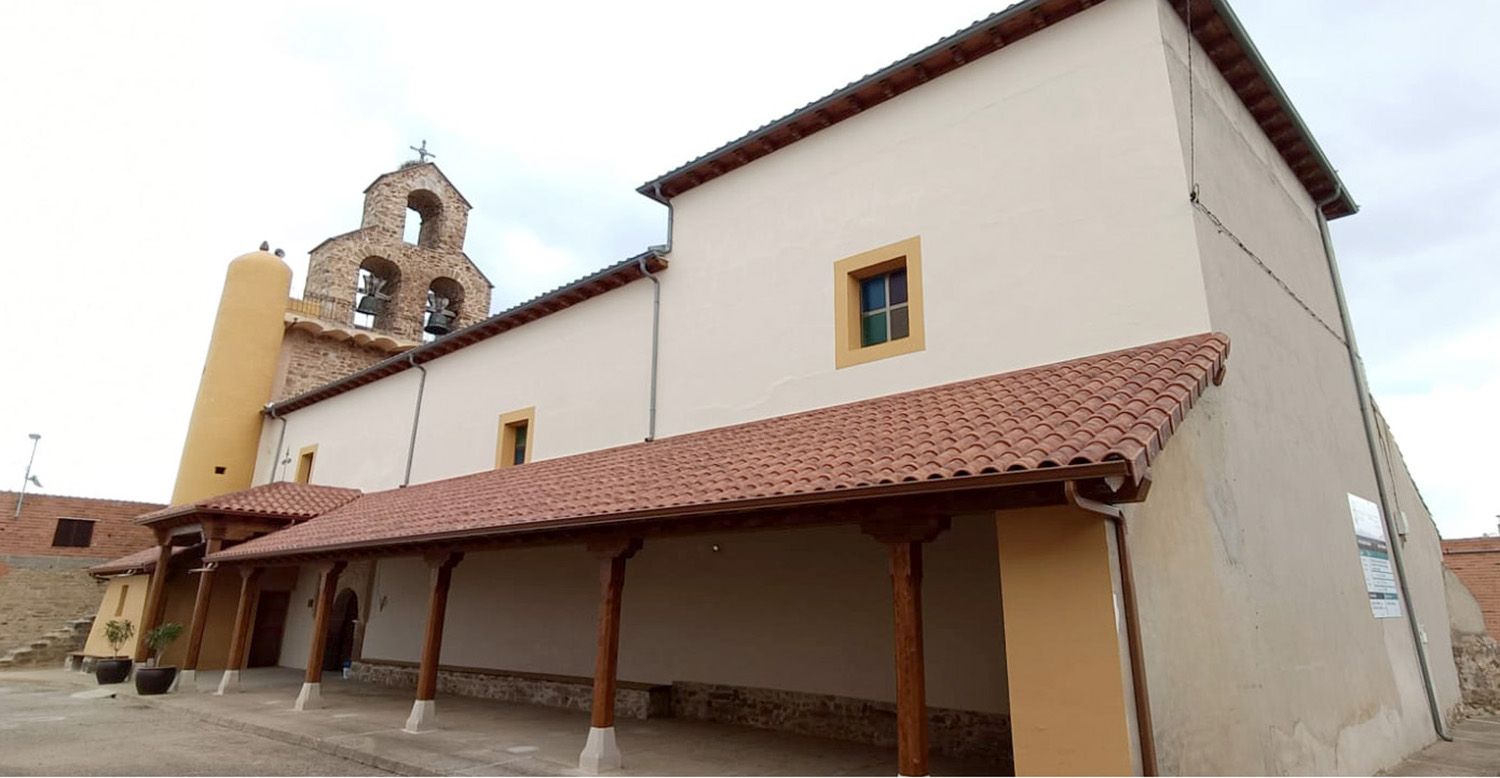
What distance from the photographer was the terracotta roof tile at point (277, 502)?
13492mm

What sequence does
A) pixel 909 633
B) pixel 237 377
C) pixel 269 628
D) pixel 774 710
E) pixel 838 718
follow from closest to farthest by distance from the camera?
pixel 909 633
pixel 838 718
pixel 774 710
pixel 269 628
pixel 237 377

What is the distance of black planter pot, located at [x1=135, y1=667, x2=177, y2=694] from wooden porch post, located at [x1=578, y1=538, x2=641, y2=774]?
31.1 ft

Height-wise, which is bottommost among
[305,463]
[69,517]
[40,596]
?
[40,596]

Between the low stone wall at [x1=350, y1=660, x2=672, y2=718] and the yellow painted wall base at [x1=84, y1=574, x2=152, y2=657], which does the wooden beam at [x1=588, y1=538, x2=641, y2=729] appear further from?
the yellow painted wall base at [x1=84, y1=574, x2=152, y2=657]

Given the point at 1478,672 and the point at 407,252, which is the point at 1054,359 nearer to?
the point at 1478,672

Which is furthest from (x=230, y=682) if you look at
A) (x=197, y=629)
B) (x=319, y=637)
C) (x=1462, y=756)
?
(x=1462, y=756)

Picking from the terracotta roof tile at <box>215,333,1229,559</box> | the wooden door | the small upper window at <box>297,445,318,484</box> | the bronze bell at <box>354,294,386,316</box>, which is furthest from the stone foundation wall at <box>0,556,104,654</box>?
the terracotta roof tile at <box>215,333,1229,559</box>

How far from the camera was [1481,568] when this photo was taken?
1208 cm

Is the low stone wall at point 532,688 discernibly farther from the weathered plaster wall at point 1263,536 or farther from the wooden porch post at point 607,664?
the weathered plaster wall at point 1263,536

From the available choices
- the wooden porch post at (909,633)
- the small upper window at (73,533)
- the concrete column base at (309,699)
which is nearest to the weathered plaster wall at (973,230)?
the wooden porch post at (909,633)

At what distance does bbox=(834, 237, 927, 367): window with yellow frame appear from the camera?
834 cm

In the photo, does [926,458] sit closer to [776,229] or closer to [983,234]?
[983,234]

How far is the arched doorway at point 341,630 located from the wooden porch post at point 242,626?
4430 millimetres

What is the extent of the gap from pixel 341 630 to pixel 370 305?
833cm
